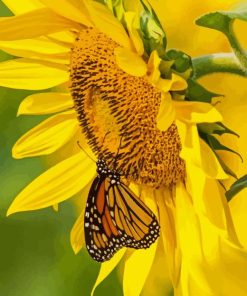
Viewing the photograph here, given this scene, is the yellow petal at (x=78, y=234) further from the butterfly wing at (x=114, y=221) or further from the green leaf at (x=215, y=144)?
the green leaf at (x=215, y=144)

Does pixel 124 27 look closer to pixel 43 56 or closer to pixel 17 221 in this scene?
pixel 43 56

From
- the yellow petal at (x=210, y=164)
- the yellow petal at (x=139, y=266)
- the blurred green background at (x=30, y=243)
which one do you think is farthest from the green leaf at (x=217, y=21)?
the blurred green background at (x=30, y=243)

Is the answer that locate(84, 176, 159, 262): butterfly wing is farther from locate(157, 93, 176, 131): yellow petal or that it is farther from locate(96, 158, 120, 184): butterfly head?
locate(157, 93, 176, 131): yellow petal

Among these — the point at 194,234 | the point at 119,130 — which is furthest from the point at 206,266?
the point at 119,130

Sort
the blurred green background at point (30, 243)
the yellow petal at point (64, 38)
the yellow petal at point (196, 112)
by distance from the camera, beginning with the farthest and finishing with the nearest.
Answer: the blurred green background at point (30, 243) → the yellow petal at point (64, 38) → the yellow petal at point (196, 112)

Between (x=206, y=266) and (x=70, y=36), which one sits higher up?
(x=70, y=36)

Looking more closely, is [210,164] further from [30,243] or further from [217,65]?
[30,243]
